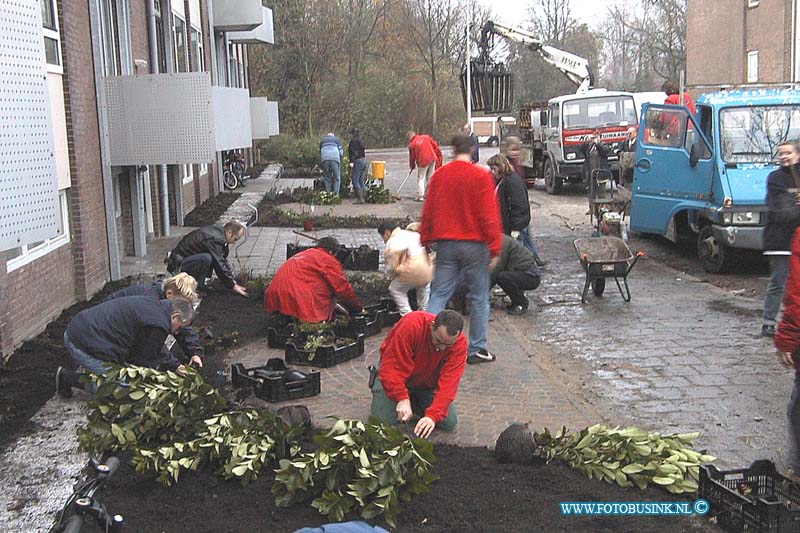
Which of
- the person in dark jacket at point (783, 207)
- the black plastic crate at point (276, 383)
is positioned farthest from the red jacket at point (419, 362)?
the person in dark jacket at point (783, 207)

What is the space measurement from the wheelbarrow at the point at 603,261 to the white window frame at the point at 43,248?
20.1 ft

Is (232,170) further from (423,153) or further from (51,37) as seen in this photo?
(51,37)

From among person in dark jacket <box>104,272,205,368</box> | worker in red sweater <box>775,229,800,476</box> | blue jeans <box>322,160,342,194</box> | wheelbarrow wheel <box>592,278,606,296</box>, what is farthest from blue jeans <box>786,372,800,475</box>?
blue jeans <box>322,160,342,194</box>

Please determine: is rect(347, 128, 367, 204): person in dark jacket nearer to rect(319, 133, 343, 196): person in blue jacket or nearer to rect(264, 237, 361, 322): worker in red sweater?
rect(319, 133, 343, 196): person in blue jacket

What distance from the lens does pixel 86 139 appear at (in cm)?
1109

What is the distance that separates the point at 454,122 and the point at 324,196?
3171 cm

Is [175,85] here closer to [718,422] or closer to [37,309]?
[37,309]

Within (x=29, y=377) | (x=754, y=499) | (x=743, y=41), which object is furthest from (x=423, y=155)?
(x=743, y=41)

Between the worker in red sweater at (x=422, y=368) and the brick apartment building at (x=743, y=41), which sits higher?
the brick apartment building at (x=743, y=41)

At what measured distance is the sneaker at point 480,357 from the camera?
27.5 ft

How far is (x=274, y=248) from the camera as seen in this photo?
50.6 ft

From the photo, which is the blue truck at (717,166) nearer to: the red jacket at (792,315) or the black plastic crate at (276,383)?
the red jacket at (792,315)

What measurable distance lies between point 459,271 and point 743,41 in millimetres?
31576

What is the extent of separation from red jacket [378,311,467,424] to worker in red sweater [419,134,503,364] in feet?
5.63
